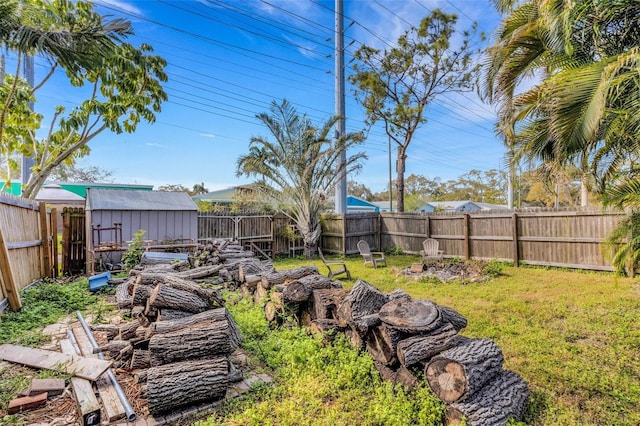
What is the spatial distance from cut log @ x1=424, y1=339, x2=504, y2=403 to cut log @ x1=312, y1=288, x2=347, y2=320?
1.24m

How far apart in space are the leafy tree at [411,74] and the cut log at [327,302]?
1000 cm

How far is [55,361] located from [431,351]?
11.1ft

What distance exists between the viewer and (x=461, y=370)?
211 cm

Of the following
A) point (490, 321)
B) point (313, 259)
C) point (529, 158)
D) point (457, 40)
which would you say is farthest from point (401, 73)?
point (490, 321)

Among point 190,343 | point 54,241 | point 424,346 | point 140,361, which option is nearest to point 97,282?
point 54,241

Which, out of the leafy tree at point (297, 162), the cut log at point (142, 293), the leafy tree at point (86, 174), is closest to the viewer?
the cut log at point (142, 293)

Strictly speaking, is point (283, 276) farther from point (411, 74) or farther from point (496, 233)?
point (411, 74)

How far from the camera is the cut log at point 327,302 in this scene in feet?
11.0

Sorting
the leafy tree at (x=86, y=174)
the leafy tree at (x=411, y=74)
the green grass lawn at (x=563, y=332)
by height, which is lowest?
the green grass lawn at (x=563, y=332)

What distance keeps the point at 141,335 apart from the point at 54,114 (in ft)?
28.0

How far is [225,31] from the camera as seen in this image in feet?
45.8

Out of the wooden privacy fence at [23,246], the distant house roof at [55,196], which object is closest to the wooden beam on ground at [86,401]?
the wooden privacy fence at [23,246]

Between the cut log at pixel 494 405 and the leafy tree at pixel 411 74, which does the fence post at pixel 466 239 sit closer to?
the leafy tree at pixel 411 74

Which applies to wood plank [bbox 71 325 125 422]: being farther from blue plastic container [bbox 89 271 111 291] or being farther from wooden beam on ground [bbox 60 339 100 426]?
blue plastic container [bbox 89 271 111 291]
